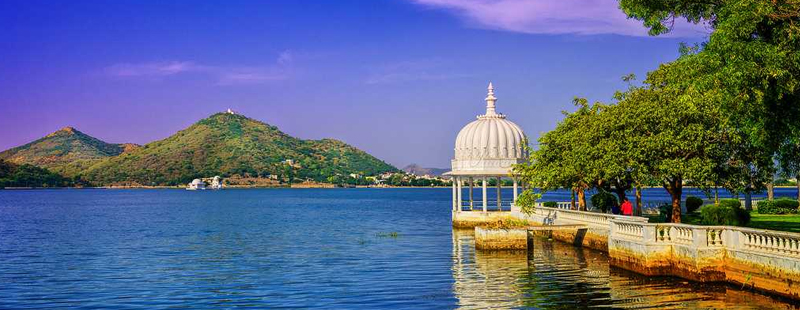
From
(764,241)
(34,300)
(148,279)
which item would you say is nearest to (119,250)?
(148,279)

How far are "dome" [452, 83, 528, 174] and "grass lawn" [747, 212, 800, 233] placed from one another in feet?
51.5

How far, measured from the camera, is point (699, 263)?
2416 centimetres

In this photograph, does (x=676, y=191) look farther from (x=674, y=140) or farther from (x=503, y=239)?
(x=503, y=239)

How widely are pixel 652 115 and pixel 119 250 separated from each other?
3213 cm

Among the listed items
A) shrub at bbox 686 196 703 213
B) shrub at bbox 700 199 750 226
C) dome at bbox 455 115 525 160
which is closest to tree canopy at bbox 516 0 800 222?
shrub at bbox 700 199 750 226

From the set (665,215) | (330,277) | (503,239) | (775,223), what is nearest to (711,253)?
(503,239)

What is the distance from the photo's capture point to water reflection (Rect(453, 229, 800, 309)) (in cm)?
2200

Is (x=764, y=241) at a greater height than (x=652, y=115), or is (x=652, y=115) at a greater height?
(x=652, y=115)

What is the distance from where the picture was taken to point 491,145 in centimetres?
5181

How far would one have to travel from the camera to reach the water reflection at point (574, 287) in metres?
22.0

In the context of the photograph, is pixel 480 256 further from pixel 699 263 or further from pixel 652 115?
pixel 699 263

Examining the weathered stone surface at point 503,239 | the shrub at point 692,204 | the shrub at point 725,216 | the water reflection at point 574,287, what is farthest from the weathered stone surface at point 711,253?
the shrub at point 692,204

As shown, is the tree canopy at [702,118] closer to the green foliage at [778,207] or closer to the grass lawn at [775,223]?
the grass lawn at [775,223]

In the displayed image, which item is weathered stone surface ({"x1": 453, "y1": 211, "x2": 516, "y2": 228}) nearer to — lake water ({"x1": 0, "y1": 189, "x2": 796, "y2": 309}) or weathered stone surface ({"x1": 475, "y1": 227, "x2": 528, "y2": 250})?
lake water ({"x1": 0, "y1": 189, "x2": 796, "y2": 309})
